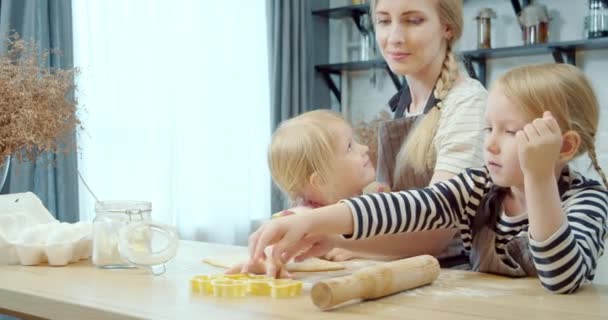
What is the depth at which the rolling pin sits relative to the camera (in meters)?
0.78

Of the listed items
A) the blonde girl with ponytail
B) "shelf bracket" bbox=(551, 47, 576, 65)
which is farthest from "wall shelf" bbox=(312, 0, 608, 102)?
the blonde girl with ponytail

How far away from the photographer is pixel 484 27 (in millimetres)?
3543

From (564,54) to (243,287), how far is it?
285cm

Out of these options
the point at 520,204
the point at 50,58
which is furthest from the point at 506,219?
the point at 50,58

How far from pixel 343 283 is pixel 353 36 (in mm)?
3606

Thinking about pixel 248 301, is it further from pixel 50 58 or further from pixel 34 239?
pixel 50 58

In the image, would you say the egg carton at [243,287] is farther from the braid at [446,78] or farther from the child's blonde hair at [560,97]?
the braid at [446,78]

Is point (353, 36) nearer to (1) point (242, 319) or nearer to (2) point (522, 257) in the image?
(2) point (522, 257)

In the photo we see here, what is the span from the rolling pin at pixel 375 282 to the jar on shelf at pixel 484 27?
8.96 ft

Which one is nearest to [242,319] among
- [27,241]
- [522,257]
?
[522,257]

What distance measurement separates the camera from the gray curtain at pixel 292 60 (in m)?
3.89

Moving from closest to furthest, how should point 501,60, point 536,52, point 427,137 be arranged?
point 427,137
point 536,52
point 501,60

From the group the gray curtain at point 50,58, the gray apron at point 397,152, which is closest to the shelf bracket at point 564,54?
the gray apron at point 397,152

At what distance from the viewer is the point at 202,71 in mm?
3500
